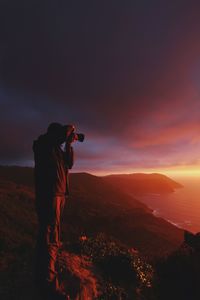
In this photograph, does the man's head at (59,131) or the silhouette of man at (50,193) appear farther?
the man's head at (59,131)

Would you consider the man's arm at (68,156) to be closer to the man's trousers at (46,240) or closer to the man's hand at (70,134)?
the man's hand at (70,134)

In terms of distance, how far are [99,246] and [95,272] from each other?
4.81 ft

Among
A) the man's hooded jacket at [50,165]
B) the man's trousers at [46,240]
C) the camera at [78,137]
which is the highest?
the camera at [78,137]

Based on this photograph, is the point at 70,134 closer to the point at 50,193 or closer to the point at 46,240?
the point at 50,193

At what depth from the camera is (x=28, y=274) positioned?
5.75 metres

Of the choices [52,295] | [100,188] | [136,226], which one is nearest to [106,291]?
[52,295]

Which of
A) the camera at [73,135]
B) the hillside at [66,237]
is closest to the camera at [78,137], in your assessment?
the camera at [73,135]

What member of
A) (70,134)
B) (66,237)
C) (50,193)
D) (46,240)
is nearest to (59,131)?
(70,134)

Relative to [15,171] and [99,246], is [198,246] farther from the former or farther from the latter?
[15,171]

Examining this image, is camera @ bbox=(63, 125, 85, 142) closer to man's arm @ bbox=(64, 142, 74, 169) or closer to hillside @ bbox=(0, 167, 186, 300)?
man's arm @ bbox=(64, 142, 74, 169)

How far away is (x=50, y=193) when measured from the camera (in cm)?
446

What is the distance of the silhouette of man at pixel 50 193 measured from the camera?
14.6 feet

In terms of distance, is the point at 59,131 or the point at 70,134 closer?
the point at 59,131

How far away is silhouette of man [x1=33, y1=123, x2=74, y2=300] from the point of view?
4.45 metres
